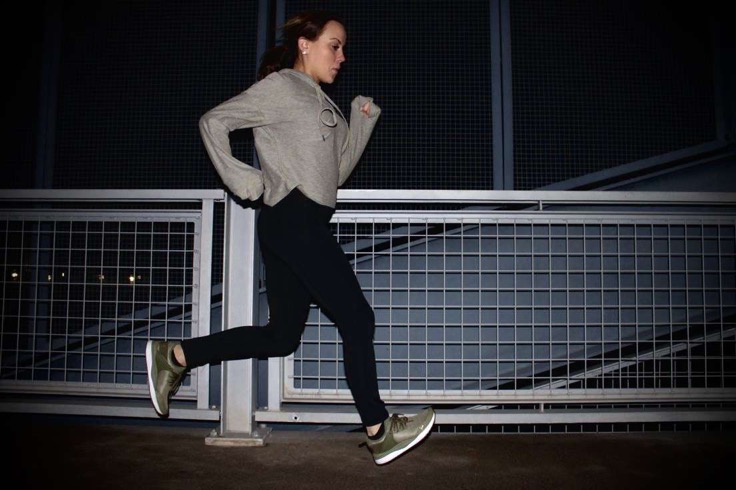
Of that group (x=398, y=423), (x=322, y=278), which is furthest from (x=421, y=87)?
(x=398, y=423)

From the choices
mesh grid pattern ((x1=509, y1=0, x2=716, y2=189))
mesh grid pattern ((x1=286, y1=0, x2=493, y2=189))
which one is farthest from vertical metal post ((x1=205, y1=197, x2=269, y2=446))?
mesh grid pattern ((x1=509, y1=0, x2=716, y2=189))

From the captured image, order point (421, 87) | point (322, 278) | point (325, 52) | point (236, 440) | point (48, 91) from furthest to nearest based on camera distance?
point (48, 91) < point (421, 87) < point (236, 440) < point (325, 52) < point (322, 278)

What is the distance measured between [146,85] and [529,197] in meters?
2.63

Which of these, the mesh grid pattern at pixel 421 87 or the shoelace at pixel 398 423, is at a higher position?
the mesh grid pattern at pixel 421 87

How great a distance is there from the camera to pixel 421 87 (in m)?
3.04

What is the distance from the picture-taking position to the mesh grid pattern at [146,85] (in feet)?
10.3

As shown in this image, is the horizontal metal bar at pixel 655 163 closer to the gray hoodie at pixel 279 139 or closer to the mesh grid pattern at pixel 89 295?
the gray hoodie at pixel 279 139

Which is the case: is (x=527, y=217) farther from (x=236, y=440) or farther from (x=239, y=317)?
(x=236, y=440)

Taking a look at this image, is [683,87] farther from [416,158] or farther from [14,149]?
[14,149]

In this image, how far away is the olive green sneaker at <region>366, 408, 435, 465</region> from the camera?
1.37 metres

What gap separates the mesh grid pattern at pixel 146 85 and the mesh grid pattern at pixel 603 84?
176cm

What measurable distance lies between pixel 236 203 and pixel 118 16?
2309mm

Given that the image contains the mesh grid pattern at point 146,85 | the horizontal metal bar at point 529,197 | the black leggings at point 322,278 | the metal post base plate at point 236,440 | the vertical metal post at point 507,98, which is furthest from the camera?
the mesh grid pattern at point 146,85

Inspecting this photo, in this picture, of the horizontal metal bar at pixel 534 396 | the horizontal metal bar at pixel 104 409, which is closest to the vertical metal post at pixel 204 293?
the horizontal metal bar at pixel 104 409
